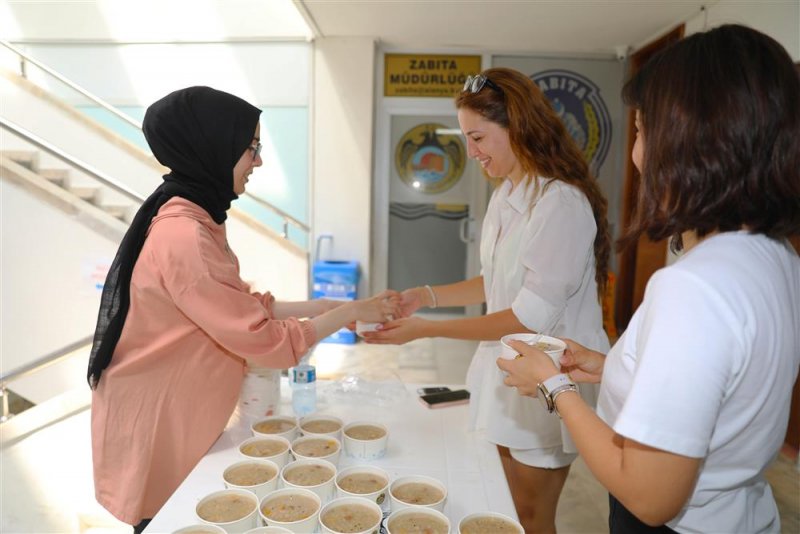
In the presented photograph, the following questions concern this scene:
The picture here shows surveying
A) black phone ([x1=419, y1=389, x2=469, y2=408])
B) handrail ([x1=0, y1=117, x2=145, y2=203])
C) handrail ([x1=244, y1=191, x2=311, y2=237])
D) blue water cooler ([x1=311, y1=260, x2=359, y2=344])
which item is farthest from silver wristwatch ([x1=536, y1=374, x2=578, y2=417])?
handrail ([x1=244, y1=191, x2=311, y2=237])

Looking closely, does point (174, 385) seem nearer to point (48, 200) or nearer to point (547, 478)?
point (547, 478)

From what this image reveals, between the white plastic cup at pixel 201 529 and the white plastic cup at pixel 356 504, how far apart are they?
18 centimetres

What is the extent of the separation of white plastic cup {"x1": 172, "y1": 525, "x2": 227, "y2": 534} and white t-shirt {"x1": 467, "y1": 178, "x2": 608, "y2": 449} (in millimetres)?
783

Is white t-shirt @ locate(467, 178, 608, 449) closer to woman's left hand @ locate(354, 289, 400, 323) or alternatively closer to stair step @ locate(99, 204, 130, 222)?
woman's left hand @ locate(354, 289, 400, 323)

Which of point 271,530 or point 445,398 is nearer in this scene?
point 271,530

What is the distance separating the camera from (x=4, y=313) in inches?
182

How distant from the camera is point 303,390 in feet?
5.39

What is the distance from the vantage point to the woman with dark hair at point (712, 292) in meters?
0.71

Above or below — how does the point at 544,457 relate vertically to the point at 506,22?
below

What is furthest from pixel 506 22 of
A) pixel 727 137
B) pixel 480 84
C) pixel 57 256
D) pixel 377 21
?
pixel 57 256

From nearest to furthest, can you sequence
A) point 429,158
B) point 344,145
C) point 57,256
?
point 57,256
point 344,145
point 429,158

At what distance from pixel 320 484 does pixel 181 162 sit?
0.84 meters

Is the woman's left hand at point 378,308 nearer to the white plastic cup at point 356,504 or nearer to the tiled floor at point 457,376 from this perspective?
the tiled floor at point 457,376

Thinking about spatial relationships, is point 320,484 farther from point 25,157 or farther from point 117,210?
point 25,157
